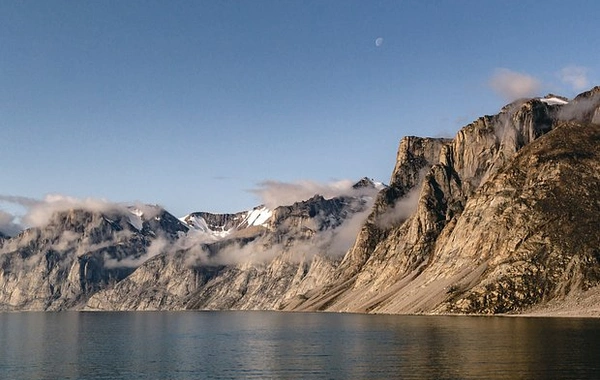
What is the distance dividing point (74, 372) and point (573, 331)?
10354 cm

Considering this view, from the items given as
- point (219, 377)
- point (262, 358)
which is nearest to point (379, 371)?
point (219, 377)

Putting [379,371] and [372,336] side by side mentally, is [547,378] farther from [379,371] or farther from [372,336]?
[372,336]

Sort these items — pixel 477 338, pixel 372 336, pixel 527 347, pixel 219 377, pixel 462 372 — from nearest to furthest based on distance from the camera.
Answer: pixel 462 372
pixel 219 377
pixel 527 347
pixel 477 338
pixel 372 336

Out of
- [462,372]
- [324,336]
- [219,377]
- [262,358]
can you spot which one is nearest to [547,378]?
[462,372]

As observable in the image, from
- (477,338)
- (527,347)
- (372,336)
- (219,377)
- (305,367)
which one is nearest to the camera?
(219,377)

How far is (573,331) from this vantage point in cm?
14325

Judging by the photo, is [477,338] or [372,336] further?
[372,336]

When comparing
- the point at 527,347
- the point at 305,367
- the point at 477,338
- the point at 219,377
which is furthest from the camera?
the point at 477,338

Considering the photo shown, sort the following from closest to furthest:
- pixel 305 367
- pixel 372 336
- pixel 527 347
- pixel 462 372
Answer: pixel 462 372
pixel 305 367
pixel 527 347
pixel 372 336

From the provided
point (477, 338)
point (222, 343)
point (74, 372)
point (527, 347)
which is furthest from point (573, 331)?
point (74, 372)

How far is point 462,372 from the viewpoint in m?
87.9

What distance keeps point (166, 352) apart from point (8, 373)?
124ft

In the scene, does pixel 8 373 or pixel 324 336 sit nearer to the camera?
pixel 8 373

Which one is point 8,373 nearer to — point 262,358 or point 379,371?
point 262,358
